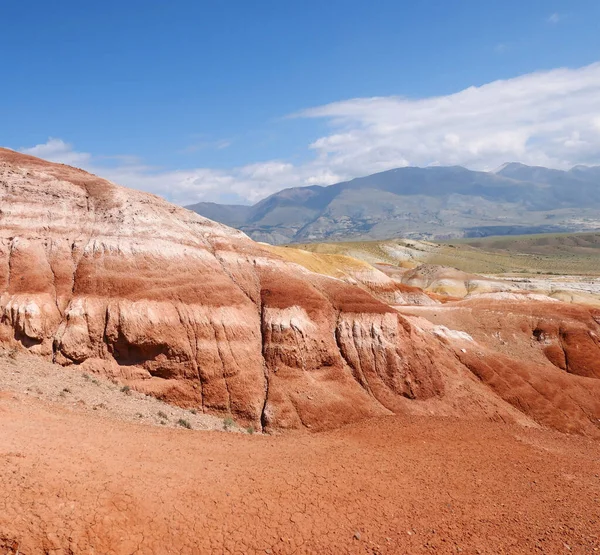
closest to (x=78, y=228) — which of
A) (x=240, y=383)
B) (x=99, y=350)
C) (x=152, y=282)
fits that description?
(x=152, y=282)

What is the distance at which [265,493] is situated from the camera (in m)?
13.4

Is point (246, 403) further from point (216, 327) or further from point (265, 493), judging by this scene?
point (265, 493)

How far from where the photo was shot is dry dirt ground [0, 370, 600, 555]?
10758mm

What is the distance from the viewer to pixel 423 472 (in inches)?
663

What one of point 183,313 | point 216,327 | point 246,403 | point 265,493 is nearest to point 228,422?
point 246,403

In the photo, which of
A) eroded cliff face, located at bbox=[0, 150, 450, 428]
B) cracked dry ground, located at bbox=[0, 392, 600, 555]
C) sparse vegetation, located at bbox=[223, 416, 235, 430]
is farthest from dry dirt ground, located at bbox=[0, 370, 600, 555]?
eroded cliff face, located at bbox=[0, 150, 450, 428]

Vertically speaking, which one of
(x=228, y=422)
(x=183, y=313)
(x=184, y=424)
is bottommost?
(x=228, y=422)

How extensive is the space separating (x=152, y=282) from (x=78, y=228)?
21.3 ft

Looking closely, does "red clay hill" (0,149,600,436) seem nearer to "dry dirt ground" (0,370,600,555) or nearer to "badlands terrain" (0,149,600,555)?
"badlands terrain" (0,149,600,555)

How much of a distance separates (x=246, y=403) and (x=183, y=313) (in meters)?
6.22

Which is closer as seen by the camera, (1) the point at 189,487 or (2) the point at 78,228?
(1) the point at 189,487

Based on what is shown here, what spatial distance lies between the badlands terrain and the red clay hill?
0.38ft

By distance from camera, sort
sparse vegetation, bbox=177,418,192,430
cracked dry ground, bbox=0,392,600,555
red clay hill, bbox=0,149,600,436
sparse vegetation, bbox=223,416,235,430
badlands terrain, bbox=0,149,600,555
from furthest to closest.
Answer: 1. red clay hill, bbox=0,149,600,436
2. sparse vegetation, bbox=223,416,235,430
3. sparse vegetation, bbox=177,418,192,430
4. badlands terrain, bbox=0,149,600,555
5. cracked dry ground, bbox=0,392,600,555

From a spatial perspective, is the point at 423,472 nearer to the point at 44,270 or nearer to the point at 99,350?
the point at 99,350
